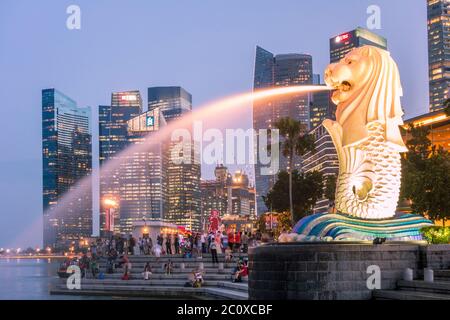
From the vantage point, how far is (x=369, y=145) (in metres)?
23.2

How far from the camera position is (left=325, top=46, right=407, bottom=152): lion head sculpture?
2344 centimetres

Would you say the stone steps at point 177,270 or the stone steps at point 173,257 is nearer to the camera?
the stone steps at point 177,270

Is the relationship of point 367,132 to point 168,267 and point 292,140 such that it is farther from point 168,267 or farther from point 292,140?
point 292,140

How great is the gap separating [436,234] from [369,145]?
3.58 meters

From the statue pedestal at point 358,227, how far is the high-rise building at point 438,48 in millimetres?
167162

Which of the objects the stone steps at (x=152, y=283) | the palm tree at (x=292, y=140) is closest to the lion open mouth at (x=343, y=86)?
the stone steps at (x=152, y=283)

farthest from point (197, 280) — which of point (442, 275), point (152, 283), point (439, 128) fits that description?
point (439, 128)

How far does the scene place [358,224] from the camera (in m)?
21.8

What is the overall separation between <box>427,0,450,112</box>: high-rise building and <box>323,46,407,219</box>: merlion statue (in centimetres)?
16558

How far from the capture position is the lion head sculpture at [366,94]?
23.4m

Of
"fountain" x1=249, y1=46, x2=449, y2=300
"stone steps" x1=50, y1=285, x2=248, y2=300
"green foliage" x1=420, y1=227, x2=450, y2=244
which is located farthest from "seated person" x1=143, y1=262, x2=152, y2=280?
"green foliage" x1=420, y1=227, x2=450, y2=244

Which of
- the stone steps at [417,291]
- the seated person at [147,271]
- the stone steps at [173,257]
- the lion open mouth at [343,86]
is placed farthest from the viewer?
the stone steps at [173,257]

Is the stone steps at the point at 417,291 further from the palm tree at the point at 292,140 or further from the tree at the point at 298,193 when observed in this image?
the tree at the point at 298,193

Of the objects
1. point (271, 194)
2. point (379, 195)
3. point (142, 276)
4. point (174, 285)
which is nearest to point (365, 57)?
point (379, 195)
